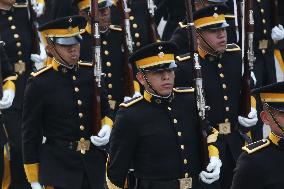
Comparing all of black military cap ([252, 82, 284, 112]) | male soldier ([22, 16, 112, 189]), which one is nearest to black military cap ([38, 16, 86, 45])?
male soldier ([22, 16, 112, 189])

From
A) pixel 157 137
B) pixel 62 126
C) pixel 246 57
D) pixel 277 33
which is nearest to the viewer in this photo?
pixel 157 137

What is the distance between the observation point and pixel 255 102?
11.0 m

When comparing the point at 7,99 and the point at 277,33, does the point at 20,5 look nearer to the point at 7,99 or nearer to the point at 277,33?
the point at 7,99

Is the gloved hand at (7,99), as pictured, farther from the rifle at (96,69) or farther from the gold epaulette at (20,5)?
the gold epaulette at (20,5)

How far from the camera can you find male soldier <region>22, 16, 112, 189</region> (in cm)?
1008

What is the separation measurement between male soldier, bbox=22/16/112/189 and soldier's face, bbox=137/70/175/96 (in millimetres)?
1269

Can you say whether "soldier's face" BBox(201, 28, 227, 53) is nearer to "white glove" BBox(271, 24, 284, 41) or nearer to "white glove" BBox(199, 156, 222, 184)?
"white glove" BBox(199, 156, 222, 184)

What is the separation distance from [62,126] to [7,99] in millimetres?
1515

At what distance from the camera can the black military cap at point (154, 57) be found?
924 cm

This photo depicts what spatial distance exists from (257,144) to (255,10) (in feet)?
18.1

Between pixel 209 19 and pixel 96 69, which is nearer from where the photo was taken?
pixel 96 69

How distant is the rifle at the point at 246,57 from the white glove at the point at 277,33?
1.66 metres

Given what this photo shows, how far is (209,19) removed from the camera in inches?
421

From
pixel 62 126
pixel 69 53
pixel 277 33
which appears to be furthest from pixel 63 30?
pixel 277 33
